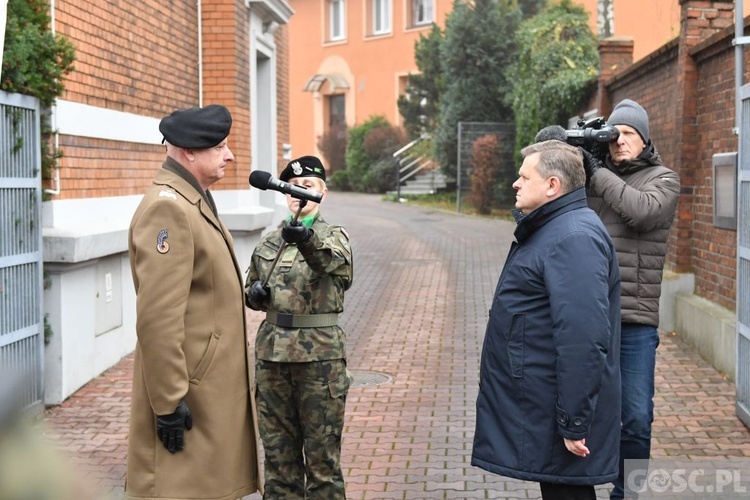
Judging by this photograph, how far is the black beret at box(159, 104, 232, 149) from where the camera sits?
369cm

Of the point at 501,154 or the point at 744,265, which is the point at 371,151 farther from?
the point at 744,265

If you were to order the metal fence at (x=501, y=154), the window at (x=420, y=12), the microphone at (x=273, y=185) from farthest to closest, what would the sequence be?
the window at (x=420, y=12) < the metal fence at (x=501, y=154) < the microphone at (x=273, y=185)

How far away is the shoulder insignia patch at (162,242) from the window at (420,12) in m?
32.9

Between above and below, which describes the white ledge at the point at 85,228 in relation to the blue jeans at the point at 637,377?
above

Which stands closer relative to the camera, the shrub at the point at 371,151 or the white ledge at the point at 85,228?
the white ledge at the point at 85,228

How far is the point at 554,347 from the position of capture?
3662 mm

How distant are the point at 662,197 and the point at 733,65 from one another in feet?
14.1

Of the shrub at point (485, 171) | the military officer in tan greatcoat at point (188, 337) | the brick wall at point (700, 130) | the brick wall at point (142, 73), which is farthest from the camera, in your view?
the shrub at point (485, 171)

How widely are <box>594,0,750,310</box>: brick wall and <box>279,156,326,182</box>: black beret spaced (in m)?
4.67

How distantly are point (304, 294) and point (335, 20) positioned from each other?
35516mm

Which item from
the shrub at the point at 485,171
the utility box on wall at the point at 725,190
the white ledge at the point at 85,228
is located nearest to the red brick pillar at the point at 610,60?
the utility box on wall at the point at 725,190

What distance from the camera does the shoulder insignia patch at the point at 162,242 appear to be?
11.5 feet

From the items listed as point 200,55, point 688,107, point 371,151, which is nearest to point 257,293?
point 688,107

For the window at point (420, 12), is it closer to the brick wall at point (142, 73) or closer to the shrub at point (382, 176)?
the shrub at point (382, 176)
